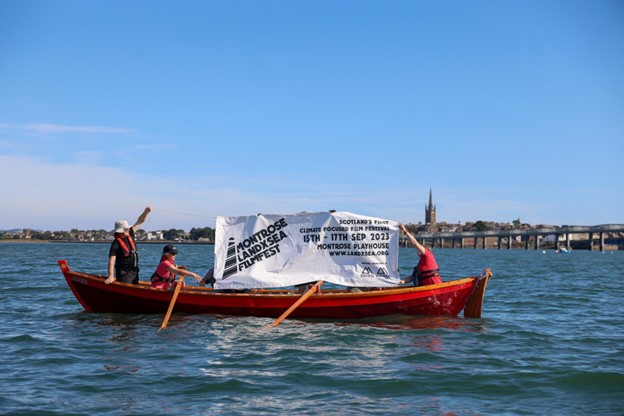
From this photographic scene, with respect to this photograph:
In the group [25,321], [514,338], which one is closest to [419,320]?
[514,338]

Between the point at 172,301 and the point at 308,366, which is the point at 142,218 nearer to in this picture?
the point at 172,301

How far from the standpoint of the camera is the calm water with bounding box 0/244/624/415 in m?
10.3

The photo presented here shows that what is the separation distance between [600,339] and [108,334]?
12182 millimetres

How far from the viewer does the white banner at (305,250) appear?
18.5m

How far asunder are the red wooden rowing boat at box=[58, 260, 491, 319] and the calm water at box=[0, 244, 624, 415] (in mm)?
376

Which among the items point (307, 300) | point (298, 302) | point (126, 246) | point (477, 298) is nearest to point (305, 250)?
point (307, 300)

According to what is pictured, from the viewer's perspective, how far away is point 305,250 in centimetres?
1866

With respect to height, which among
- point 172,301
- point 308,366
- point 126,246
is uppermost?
point 126,246

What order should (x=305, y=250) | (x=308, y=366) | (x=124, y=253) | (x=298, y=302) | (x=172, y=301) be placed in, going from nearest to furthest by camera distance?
(x=308, y=366), (x=298, y=302), (x=172, y=301), (x=305, y=250), (x=124, y=253)

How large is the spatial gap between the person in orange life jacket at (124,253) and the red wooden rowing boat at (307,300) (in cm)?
51

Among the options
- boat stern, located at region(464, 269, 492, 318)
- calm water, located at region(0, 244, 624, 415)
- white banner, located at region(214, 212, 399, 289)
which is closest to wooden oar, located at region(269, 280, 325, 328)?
calm water, located at region(0, 244, 624, 415)

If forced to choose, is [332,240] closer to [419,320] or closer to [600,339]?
[419,320]

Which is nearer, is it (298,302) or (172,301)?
(298,302)

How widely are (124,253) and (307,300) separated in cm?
546
